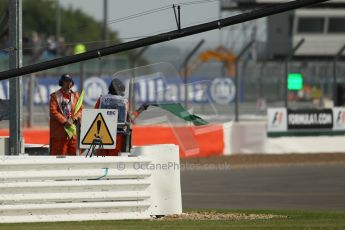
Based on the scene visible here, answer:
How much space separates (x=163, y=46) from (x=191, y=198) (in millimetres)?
12618

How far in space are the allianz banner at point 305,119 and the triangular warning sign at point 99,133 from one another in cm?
1339

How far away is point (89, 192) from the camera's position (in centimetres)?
1264

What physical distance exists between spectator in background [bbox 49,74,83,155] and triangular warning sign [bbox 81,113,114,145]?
2.45m

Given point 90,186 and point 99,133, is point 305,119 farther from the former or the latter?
point 90,186

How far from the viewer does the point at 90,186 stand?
41.5ft

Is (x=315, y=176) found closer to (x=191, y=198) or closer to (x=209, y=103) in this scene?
(x=191, y=198)

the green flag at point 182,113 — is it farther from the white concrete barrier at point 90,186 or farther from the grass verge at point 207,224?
the grass verge at point 207,224

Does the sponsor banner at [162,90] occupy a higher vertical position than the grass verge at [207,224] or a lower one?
higher

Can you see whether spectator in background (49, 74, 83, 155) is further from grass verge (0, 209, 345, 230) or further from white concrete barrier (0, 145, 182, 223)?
grass verge (0, 209, 345, 230)

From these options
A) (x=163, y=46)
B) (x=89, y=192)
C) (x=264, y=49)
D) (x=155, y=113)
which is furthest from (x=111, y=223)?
(x=264, y=49)

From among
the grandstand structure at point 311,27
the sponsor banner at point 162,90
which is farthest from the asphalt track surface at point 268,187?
the grandstand structure at point 311,27

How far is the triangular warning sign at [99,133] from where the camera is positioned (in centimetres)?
1370

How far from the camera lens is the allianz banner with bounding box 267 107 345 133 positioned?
27188mm

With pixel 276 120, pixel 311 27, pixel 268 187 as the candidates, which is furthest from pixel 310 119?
pixel 311 27
